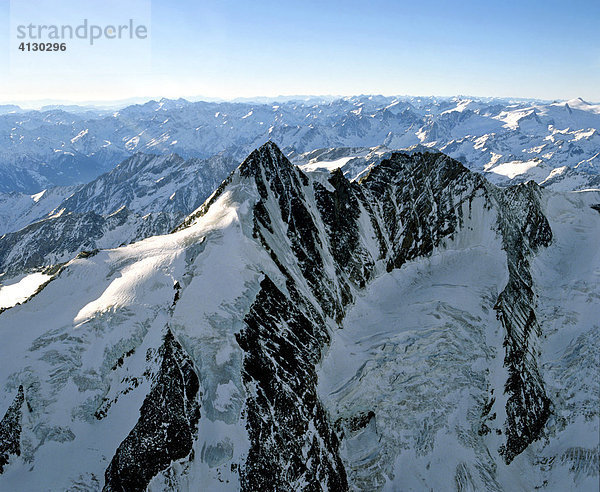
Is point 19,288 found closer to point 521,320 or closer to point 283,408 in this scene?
point 283,408

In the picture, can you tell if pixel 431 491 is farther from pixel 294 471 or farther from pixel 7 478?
pixel 7 478

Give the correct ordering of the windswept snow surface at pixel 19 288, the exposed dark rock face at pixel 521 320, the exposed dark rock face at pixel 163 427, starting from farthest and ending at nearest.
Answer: the windswept snow surface at pixel 19 288 → the exposed dark rock face at pixel 521 320 → the exposed dark rock face at pixel 163 427

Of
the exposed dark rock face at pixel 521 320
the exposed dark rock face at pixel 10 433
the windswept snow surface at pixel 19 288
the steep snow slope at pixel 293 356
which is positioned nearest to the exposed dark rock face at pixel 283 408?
the steep snow slope at pixel 293 356

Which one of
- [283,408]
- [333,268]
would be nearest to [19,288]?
[333,268]

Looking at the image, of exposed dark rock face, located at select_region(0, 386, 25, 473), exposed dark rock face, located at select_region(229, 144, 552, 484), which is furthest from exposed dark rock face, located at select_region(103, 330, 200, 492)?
exposed dark rock face, located at select_region(0, 386, 25, 473)

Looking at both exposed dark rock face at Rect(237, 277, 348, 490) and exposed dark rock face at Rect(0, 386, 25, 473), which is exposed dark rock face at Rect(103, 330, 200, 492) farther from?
exposed dark rock face at Rect(0, 386, 25, 473)

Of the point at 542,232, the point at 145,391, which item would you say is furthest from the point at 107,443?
the point at 542,232

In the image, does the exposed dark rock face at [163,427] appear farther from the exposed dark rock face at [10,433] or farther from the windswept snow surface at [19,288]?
the windswept snow surface at [19,288]
